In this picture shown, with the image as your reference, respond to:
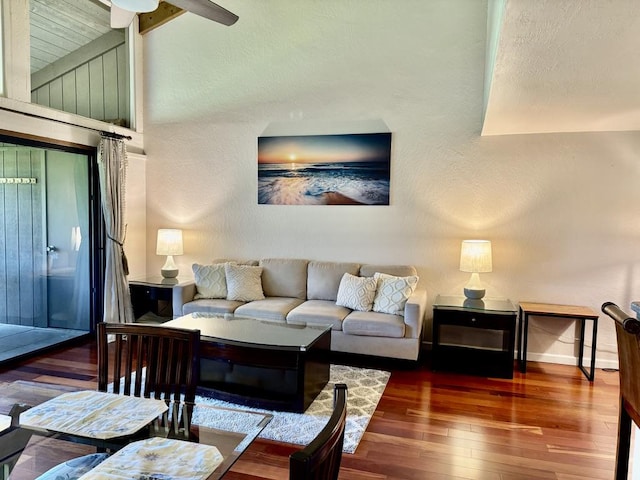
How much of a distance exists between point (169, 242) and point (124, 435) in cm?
373

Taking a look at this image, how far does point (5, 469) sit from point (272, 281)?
341 cm

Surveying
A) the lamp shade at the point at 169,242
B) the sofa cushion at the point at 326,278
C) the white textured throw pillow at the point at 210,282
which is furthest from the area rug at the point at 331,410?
the lamp shade at the point at 169,242

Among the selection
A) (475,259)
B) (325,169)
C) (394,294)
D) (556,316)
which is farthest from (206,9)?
(556,316)

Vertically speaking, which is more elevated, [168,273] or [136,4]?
[136,4]

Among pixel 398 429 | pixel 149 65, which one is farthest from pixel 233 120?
pixel 398 429

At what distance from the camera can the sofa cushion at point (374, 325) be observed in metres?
3.79

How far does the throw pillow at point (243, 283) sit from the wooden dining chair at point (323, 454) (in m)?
3.57

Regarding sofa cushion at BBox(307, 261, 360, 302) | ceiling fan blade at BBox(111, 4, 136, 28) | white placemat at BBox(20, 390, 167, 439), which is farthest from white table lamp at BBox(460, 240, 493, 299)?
ceiling fan blade at BBox(111, 4, 136, 28)

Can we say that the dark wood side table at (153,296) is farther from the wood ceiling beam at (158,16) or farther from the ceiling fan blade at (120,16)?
the wood ceiling beam at (158,16)

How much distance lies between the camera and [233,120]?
5.06 m

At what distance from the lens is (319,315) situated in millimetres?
3992

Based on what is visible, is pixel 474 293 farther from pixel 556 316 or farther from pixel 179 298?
pixel 179 298

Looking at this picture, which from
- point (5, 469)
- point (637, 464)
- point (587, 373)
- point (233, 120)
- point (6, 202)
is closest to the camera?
point (5, 469)

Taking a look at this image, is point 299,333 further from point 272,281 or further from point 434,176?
point 434,176
